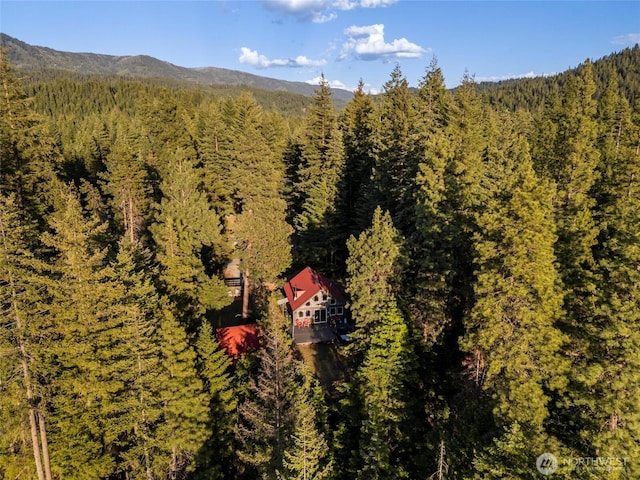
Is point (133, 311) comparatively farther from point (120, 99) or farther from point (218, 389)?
point (120, 99)

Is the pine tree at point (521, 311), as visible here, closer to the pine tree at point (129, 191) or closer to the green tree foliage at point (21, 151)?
the green tree foliage at point (21, 151)

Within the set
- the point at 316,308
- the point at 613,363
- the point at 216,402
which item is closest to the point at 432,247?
the point at 613,363

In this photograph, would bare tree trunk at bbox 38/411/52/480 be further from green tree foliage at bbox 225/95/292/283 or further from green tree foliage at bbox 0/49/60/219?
green tree foliage at bbox 0/49/60/219

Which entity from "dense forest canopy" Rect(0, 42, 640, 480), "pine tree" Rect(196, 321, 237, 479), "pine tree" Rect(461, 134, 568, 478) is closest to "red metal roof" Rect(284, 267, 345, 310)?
"dense forest canopy" Rect(0, 42, 640, 480)

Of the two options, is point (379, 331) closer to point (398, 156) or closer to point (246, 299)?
point (246, 299)

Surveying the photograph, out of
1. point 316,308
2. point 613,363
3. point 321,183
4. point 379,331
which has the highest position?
point 321,183

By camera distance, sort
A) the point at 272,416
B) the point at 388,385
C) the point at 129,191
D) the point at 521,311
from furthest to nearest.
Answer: the point at 129,191, the point at 388,385, the point at 272,416, the point at 521,311
